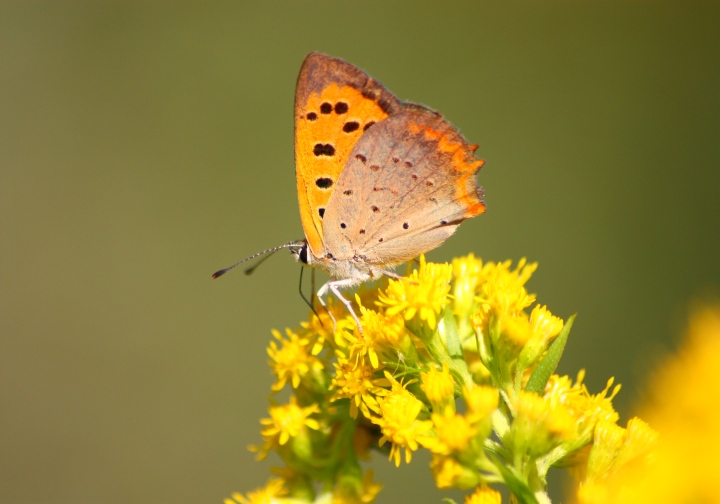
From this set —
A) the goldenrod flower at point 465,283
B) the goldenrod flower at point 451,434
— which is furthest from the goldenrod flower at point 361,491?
the goldenrod flower at point 465,283

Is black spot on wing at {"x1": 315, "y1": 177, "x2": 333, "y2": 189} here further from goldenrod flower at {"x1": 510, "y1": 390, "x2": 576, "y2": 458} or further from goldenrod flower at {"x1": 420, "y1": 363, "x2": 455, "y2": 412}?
goldenrod flower at {"x1": 510, "y1": 390, "x2": 576, "y2": 458}

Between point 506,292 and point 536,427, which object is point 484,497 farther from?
point 506,292

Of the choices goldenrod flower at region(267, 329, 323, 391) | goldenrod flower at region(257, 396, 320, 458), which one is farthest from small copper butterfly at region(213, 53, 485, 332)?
goldenrod flower at region(257, 396, 320, 458)

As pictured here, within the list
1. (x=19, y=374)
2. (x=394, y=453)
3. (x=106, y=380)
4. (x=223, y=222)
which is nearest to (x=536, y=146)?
(x=223, y=222)

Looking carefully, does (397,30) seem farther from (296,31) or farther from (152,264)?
(152,264)

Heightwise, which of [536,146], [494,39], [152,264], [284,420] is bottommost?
[152,264]
